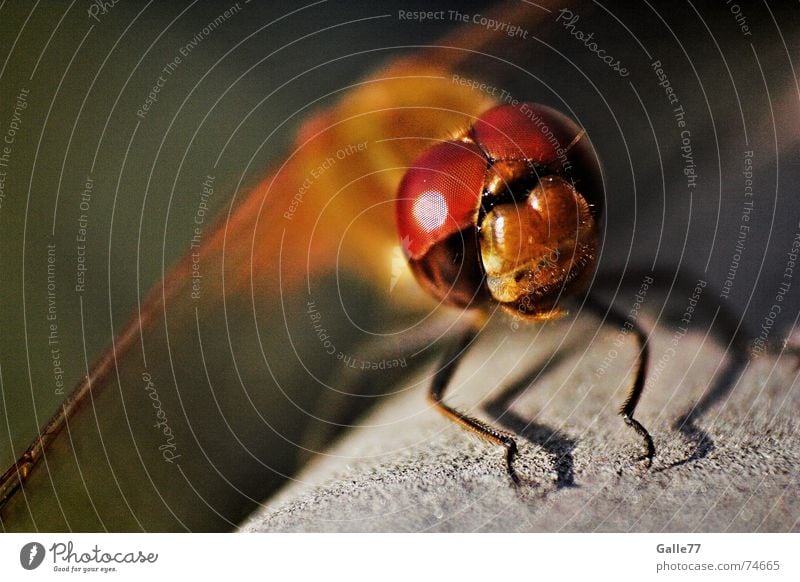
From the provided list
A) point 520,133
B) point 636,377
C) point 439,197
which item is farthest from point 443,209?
point 636,377

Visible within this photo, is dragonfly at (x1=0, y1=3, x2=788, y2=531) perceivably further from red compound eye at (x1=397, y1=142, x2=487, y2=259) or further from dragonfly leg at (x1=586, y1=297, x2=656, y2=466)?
dragonfly leg at (x1=586, y1=297, x2=656, y2=466)

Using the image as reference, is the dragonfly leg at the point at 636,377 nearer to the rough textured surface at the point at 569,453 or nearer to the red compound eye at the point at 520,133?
the rough textured surface at the point at 569,453

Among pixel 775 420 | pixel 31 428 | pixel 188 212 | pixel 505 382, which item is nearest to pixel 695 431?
pixel 775 420

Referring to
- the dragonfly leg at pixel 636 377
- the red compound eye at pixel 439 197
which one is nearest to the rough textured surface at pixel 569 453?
the dragonfly leg at pixel 636 377

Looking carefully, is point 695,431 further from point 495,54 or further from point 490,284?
point 495,54

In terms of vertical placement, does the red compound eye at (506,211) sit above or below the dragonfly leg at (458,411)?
above
